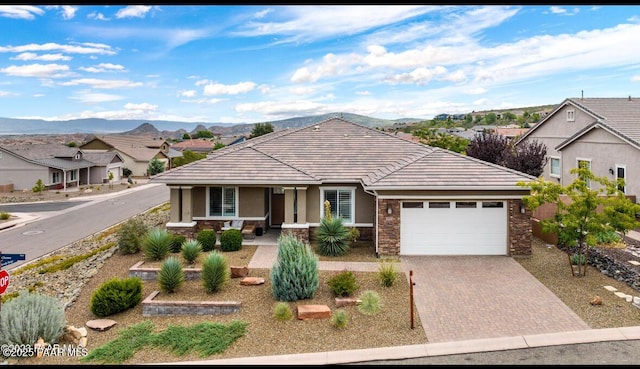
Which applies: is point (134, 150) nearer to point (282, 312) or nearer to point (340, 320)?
point (282, 312)

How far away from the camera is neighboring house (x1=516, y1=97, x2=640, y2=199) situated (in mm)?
21172

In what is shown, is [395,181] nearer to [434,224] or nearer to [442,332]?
[434,224]

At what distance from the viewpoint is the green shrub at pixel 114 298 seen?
10.2m

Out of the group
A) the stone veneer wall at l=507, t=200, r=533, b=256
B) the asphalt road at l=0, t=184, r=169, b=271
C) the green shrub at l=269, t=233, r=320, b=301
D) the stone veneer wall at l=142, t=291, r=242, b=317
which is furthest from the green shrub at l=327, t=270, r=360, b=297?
the asphalt road at l=0, t=184, r=169, b=271

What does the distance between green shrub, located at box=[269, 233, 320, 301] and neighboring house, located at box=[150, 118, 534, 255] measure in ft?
14.8

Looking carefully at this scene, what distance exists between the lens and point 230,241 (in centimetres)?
1536

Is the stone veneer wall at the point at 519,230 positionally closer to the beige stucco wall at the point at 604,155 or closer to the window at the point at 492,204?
the window at the point at 492,204

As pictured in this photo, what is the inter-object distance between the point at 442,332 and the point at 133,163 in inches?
2201

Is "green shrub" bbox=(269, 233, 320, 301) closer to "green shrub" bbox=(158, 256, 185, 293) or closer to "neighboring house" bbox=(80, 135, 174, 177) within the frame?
"green shrub" bbox=(158, 256, 185, 293)

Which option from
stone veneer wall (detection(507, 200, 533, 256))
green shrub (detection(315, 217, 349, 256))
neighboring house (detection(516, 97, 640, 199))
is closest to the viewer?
stone veneer wall (detection(507, 200, 533, 256))

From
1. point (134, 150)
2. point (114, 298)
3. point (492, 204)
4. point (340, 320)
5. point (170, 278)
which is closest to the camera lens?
point (340, 320)

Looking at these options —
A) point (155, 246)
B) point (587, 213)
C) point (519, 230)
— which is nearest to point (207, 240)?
point (155, 246)

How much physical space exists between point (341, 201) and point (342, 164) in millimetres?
1825

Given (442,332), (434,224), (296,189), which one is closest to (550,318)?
(442,332)
